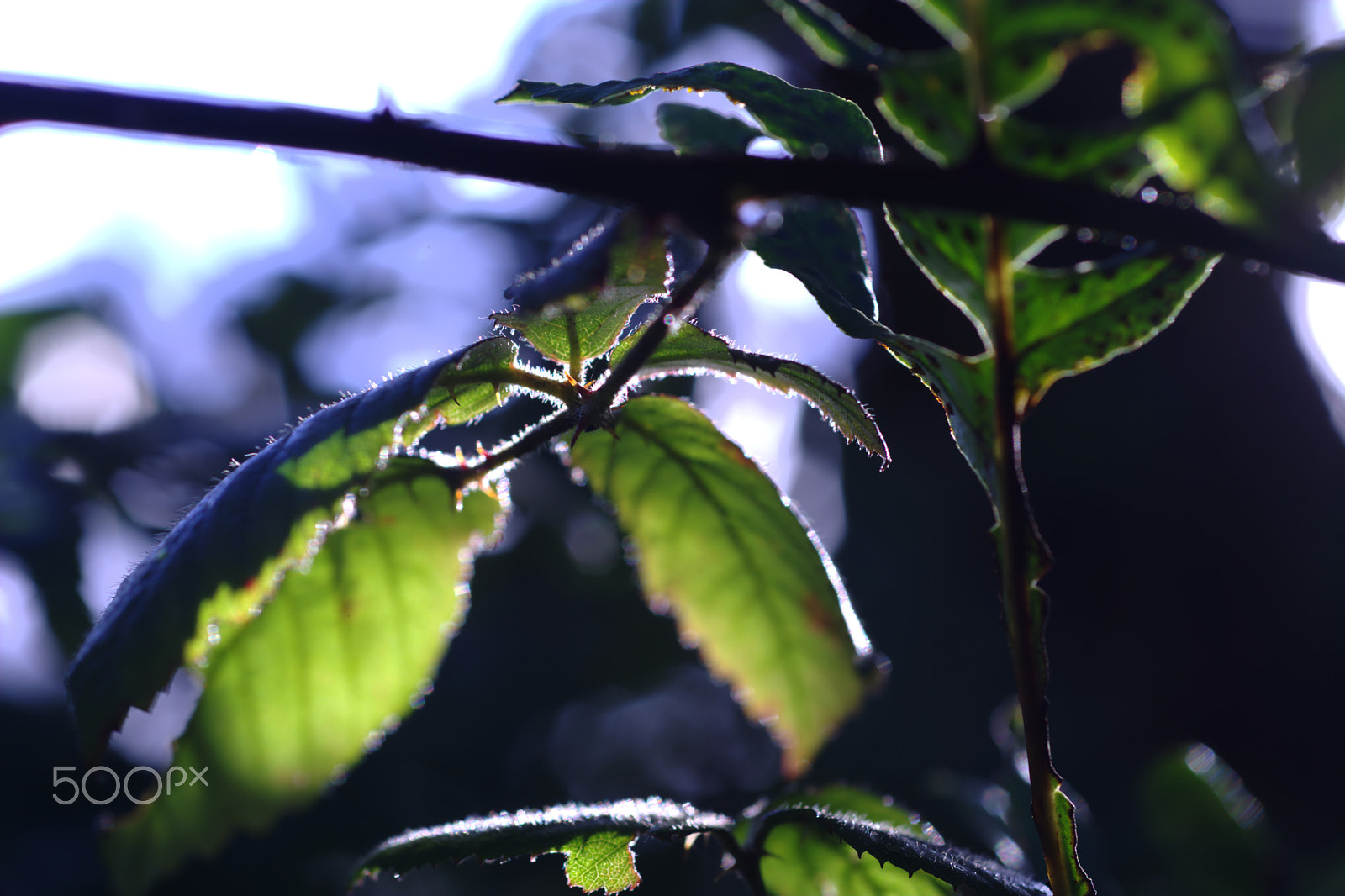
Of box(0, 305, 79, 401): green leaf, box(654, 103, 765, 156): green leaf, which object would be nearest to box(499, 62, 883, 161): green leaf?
box(654, 103, 765, 156): green leaf

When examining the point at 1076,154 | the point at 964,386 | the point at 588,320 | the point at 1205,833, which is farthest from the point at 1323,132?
the point at 1205,833

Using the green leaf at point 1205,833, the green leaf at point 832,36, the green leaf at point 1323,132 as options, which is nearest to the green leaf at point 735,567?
the green leaf at point 832,36

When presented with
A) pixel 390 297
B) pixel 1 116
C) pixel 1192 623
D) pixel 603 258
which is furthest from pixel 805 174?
pixel 390 297

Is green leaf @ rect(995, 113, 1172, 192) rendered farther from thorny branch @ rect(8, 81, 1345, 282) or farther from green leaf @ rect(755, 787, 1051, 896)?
green leaf @ rect(755, 787, 1051, 896)

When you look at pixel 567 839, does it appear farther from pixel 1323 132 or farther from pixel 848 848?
pixel 1323 132

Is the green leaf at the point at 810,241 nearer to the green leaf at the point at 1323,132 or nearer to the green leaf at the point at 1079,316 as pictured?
the green leaf at the point at 1079,316
